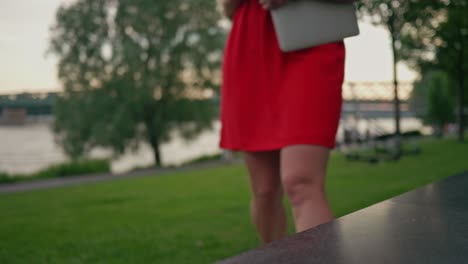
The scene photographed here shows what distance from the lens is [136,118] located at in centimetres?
2080

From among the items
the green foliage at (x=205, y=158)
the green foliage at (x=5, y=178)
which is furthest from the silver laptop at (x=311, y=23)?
the green foliage at (x=205, y=158)

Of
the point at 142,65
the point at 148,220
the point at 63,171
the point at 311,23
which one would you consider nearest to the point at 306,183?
the point at 311,23

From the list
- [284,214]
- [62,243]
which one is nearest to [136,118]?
[62,243]

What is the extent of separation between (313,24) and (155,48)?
19971mm

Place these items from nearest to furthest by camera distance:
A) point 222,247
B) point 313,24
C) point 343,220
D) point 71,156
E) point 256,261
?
1. point 256,261
2. point 343,220
3. point 313,24
4. point 222,247
5. point 71,156

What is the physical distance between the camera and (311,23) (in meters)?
1.55

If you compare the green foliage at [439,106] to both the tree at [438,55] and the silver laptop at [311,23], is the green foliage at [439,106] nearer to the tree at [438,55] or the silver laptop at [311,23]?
the tree at [438,55]

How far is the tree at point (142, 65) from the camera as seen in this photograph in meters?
20.4

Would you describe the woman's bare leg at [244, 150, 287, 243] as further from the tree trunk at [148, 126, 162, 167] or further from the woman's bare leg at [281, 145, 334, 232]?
the tree trunk at [148, 126, 162, 167]

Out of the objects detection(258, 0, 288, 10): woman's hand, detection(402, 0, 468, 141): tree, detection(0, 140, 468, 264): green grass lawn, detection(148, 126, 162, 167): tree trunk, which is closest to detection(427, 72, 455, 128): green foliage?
detection(402, 0, 468, 141): tree

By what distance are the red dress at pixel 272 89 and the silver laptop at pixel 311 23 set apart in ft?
0.11

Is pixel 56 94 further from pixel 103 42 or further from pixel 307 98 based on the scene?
pixel 307 98

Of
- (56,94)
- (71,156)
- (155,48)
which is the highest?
(155,48)

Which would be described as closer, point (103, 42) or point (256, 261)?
point (256, 261)
